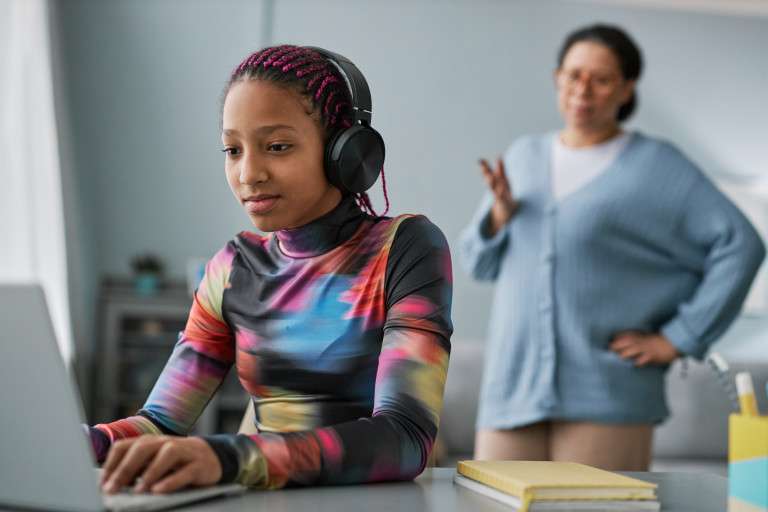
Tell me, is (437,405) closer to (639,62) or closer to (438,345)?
(438,345)

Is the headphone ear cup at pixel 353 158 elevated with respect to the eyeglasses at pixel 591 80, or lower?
lower

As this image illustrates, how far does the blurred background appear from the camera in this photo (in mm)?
4715

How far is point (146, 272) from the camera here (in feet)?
15.2

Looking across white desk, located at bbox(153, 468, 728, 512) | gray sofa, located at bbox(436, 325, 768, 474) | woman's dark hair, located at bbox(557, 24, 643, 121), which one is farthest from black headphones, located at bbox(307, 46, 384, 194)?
gray sofa, located at bbox(436, 325, 768, 474)

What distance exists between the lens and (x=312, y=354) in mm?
1049

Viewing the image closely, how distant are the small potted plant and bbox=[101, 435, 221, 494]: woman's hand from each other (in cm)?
382

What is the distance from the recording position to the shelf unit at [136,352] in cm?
441

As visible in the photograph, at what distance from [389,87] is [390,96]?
144 millimetres

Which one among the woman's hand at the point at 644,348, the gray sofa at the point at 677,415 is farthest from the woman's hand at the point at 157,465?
the gray sofa at the point at 677,415

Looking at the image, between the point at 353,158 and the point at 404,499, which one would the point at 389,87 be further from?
the point at 404,499

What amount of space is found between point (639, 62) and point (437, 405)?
1.50m

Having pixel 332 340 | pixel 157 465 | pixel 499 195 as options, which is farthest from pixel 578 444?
pixel 157 465

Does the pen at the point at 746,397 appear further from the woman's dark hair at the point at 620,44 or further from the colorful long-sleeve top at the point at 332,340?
the woman's dark hair at the point at 620,44

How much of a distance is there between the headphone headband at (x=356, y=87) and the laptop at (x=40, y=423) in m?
0.50
